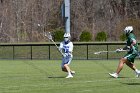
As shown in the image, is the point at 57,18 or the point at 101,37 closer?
the point at 101,37

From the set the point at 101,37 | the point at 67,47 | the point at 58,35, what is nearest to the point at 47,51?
the point at 58,35

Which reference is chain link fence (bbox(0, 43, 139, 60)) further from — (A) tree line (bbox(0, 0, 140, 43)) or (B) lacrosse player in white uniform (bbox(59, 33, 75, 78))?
(B) lacrosse player in white uniform (bbox(59, 33, 75, 78))

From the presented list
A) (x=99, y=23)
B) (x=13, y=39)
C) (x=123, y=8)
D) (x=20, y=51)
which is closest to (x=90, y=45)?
(x=20, y=51)

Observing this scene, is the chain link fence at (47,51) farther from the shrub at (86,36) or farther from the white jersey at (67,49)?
the white jersey at (67,49)

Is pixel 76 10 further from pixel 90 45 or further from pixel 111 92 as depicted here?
pixel 111 92

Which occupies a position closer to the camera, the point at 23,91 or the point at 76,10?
the point at 23,91

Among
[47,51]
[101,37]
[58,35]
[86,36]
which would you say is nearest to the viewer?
[47,51]

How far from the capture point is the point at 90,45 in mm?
43719

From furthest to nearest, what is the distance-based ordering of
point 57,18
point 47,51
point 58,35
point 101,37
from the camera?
point 57,18 < point 101,37 < point 58,35 < point 47,51

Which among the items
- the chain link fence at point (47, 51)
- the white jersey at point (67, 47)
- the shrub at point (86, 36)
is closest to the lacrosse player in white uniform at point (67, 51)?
the white jersey at point (67, 47)

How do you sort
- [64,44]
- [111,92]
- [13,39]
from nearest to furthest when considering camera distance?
[111,92] < [64,44] < [13,39]

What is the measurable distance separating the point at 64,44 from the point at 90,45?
859 inches

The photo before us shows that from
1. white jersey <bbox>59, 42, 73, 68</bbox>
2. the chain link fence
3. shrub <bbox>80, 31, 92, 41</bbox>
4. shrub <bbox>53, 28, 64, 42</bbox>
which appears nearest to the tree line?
shrub <bbox>80, 31, 92, 41</bbox>

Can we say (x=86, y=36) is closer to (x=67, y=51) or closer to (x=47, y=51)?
(x=47, y=51)
